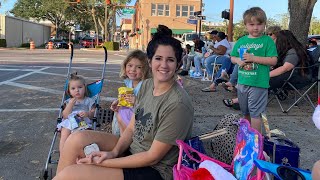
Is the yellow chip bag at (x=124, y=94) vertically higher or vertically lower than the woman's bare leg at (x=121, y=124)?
higher

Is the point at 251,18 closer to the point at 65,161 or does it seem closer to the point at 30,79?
the point at 65,161

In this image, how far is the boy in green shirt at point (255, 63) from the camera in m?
4.24

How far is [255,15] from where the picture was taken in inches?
164

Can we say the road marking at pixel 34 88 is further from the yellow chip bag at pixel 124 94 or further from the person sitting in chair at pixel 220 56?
the yellow chip bag at pixel 124 94

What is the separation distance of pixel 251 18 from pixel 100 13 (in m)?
58.0

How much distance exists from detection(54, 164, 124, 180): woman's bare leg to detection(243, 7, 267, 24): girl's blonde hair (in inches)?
94.0

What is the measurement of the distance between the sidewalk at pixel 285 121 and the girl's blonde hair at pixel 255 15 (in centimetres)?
171

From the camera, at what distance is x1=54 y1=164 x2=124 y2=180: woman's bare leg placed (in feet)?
8.63

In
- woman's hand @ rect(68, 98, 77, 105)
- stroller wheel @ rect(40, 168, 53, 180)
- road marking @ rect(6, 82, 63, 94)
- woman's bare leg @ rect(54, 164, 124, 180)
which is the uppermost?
woman's hand @ rect(68, 98, 77, 105)

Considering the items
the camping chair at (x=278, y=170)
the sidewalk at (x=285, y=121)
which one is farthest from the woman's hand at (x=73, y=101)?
the camping chair at (x=278, y=170)

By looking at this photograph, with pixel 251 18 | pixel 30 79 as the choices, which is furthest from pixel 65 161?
pixel 30 79

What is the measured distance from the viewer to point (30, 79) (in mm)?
11758

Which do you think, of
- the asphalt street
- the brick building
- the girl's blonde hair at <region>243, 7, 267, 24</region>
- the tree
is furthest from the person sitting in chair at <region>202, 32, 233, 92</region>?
the tree

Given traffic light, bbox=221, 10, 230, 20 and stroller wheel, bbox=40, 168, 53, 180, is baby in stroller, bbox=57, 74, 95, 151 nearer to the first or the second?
stroller wheel, bbox=40, 168, 53, 180
